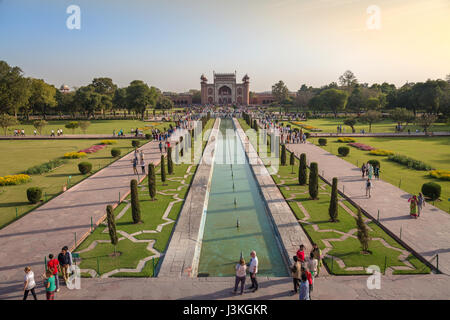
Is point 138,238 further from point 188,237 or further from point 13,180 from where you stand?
point 13,180

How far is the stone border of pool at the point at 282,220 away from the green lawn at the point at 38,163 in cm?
952

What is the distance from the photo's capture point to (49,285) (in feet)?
22.7

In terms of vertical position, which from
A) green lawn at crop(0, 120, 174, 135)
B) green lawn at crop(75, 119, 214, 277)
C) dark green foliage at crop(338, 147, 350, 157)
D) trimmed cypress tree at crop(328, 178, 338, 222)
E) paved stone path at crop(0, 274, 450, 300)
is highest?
green lawn at crop(0, 120, 174, 135)

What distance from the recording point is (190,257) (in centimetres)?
914

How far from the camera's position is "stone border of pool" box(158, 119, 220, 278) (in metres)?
8.53

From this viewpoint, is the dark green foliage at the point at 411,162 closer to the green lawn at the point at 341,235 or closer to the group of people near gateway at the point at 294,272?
the green lawn at the point at 341,235

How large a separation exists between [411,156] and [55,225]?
22.1 m

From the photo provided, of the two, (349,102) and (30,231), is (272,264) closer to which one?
(30,231)

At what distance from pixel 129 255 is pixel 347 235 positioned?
21.9 ft

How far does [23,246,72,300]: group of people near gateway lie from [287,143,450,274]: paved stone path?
30.1ft

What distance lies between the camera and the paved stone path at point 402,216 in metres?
9.45

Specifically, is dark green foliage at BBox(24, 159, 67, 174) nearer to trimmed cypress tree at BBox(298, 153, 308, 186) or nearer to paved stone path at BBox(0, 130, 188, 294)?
paved stone path at BBox(0, 130, 188, 294)

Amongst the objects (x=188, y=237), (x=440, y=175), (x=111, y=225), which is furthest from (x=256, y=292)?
(x=440, y=175)

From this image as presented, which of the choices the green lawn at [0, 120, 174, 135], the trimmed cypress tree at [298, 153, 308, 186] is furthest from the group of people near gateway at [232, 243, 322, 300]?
the green lawn at [0, 120, 174, 135]
